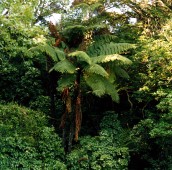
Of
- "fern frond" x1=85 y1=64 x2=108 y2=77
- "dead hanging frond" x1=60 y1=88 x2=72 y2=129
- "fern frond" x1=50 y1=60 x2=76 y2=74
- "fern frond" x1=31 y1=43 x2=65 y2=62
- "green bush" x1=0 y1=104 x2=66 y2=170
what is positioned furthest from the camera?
"dead hanging frond" x1=60 y1=88 x2=72 y2=129

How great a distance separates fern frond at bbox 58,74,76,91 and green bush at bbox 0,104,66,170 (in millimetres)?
1278

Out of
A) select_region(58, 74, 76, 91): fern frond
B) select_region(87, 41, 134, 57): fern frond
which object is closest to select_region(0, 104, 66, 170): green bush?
select_region(58, 74, 76, 91): fern frond

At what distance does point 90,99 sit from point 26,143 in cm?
393

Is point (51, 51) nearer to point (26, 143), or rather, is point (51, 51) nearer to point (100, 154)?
point (26, 143)

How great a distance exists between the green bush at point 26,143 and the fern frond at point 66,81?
128 centimetres

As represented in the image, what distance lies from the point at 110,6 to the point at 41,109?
5065mm

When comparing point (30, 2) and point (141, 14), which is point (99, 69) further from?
point (141, 14)

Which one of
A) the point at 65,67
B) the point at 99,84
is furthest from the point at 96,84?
the point at 65,67

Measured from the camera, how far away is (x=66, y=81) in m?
8.52

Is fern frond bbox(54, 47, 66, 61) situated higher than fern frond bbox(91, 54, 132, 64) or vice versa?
fern frond bbox(54, 47, 66, 61)

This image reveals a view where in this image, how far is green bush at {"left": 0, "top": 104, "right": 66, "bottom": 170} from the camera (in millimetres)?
7559

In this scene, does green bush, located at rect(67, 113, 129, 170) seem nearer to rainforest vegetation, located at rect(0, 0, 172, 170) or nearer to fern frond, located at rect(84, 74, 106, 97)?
rainforest vegetation, located at rect(0, 0, 172, 170)

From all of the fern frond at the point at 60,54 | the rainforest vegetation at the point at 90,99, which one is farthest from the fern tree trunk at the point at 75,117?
the fern frond at the point at 60,54

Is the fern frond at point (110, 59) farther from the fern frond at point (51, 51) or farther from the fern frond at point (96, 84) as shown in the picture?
the fern frond at point (51, 51)
